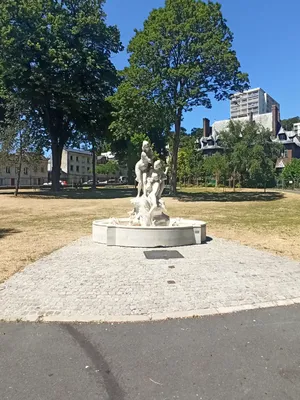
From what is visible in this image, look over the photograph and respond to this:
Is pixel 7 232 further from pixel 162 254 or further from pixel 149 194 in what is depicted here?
pixel 162 254

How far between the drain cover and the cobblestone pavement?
0.19 meters

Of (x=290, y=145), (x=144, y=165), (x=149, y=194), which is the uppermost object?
(x=290, y=145)

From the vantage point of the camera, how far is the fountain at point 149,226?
9.95 metres

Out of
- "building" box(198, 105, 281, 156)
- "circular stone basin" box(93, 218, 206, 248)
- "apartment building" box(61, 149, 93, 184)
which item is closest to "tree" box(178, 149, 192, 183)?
"building" box(198, 105, 281, 156)

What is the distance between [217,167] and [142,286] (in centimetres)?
5280

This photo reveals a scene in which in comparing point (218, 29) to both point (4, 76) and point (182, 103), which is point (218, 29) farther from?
point (4, 76)

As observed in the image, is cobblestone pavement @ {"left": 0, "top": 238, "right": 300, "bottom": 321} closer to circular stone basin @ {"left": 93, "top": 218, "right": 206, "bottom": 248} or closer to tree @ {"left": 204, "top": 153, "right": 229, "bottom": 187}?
circular stone basin @ {"left": 93, "top": 218, "right": 206, "bottom": 248}

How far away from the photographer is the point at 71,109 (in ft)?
127

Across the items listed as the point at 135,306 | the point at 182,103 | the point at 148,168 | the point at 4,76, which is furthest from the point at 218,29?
the point at 135,306

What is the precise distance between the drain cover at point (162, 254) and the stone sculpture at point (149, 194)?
6.89ft

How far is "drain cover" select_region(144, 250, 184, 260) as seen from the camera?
8.64 m

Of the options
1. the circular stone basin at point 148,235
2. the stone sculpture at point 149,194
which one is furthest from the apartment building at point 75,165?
the circular stone basin at point 148,235

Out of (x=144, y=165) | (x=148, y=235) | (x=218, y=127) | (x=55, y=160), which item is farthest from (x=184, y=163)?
(x=148, y=235)

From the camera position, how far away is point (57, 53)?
33969mm
